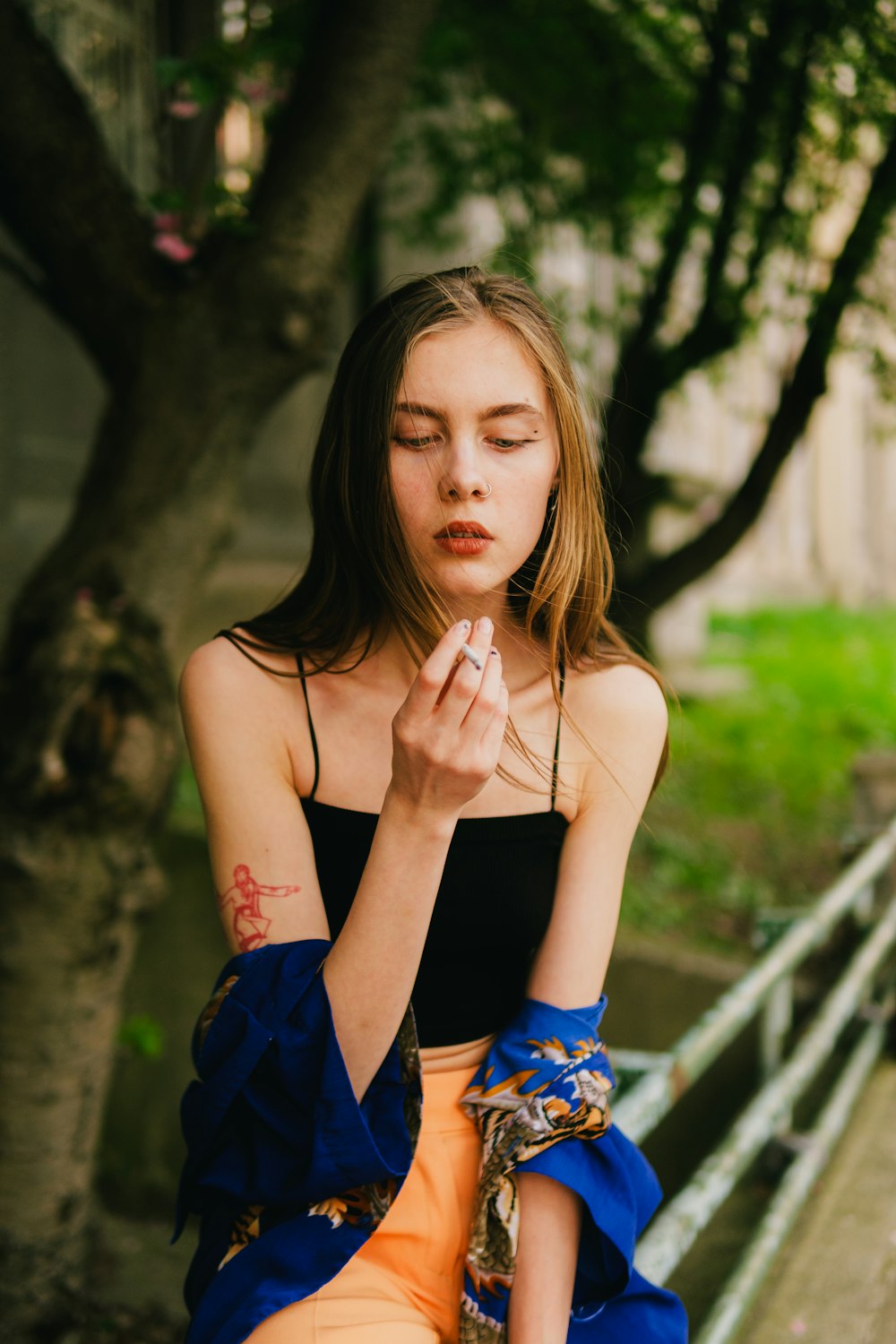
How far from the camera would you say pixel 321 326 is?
313 cm

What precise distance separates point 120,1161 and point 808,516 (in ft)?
45.8

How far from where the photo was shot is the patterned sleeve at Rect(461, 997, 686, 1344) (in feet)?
5.14

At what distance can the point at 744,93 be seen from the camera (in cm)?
361

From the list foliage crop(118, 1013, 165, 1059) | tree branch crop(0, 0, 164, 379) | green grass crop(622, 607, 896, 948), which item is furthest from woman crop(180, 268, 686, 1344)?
foliage crop(118, 1013, 165, 1059)

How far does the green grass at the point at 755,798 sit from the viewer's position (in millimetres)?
5312

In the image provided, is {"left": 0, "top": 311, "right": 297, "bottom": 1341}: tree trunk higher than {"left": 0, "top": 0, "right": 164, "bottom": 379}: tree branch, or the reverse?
{"left": 0, "top": 0, "right": 164, "bottom": 379}: tree branch

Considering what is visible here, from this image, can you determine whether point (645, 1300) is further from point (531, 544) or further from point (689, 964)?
point (689, 964)

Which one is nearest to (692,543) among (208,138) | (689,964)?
(689,964)

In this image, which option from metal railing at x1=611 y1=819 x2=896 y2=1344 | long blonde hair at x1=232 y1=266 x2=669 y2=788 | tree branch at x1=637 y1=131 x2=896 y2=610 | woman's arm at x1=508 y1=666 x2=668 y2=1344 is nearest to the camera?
woman's arm at x1=508 y1=666 x2=668 y2=1344

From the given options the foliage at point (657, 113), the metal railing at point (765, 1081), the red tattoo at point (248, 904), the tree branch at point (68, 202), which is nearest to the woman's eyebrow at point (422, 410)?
the red tattoo at point (248, 904)

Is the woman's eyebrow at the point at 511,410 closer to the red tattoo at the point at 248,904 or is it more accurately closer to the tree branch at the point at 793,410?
the red tattoo at the point at 248,904

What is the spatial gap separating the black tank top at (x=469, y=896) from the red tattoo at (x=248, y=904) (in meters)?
0.11

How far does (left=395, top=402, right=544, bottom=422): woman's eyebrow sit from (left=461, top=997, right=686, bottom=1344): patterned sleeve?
33.6 inches

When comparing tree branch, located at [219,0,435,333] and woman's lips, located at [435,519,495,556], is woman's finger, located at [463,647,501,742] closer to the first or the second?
woman's lips, located at [435,519,495,556]
